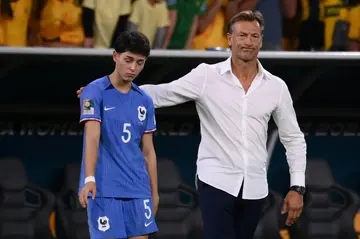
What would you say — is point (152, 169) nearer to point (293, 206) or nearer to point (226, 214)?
point (226, 214)

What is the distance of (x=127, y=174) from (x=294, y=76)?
4963 mm

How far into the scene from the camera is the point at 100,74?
933 centimetres

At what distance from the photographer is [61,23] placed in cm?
826

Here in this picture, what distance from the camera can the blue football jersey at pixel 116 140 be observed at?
492 cm

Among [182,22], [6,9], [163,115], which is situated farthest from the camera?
[163,115]

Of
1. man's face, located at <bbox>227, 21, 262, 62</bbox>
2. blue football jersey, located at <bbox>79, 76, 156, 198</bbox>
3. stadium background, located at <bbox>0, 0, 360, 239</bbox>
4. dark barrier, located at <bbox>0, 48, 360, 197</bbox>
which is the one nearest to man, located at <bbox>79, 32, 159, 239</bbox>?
blue football jersey, located at <bbox>79, 76, 156, 198</bbox>

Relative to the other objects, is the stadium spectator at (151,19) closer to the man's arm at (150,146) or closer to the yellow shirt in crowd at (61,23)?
the yellow shirt in crowd at (61,23)

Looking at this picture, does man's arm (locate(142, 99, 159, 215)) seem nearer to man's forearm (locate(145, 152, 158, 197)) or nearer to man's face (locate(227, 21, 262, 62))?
man's forearm (locate(145, 152, 158, 197))

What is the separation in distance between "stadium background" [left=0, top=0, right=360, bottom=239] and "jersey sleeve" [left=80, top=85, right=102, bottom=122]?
298 centimetres

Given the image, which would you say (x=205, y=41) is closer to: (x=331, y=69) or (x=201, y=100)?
(x=331, y=69)

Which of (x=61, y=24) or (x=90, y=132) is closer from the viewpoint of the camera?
(x=90, y=132)

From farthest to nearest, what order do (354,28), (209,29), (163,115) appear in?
1. (163,115)
2. (354,28)
3. (209,29)

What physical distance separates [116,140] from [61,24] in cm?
351

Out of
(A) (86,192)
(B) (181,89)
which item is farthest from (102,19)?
(A) (86,192)
